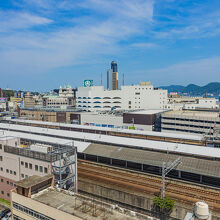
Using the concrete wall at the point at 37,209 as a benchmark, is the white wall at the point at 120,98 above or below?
above

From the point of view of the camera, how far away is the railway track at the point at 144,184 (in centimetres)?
3375

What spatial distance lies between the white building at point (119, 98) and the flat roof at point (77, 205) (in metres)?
112

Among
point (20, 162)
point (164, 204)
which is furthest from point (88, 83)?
point (164, 204)

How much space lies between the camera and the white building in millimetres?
141500

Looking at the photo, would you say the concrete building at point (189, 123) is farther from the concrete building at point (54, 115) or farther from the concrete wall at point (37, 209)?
the concrete wall at point (37, 209)

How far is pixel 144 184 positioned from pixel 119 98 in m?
108

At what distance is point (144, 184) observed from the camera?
38969 millimetres

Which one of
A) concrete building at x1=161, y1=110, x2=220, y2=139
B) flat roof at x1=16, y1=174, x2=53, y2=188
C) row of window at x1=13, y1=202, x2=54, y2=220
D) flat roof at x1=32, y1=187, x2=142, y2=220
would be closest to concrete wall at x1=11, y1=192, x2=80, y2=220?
row of window at x1=13, y1=202, x2=54, y2=220

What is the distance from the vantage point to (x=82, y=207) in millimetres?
26188

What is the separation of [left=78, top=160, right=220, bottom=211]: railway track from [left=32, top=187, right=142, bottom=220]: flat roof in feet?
43.1

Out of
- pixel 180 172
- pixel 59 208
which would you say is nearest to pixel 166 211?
pixel 180 172

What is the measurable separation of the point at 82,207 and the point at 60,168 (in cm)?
1009

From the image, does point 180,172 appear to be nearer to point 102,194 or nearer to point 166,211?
point 166,211

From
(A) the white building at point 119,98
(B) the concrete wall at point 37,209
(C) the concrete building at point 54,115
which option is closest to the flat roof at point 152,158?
(B) the concrete wall at point 37,209
